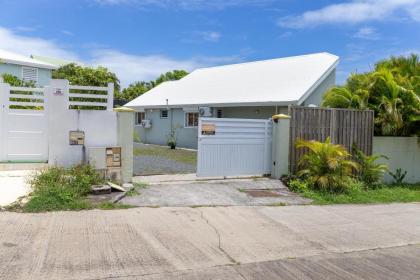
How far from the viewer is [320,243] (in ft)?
20.8

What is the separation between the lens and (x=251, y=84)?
20.4 m

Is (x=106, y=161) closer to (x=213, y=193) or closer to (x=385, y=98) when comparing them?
(x=213, y=193)

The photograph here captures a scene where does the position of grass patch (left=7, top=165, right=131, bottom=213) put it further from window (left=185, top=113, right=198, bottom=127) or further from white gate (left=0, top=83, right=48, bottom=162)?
window (left=185, top=113, right=198, bottom=127)

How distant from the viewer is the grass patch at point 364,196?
32.1 feet

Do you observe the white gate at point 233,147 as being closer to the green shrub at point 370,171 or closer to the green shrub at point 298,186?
the green shrub at point 298,186

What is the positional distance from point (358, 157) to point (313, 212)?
14.2ft

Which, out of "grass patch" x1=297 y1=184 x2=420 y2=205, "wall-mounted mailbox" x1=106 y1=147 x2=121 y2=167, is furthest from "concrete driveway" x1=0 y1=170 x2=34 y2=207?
"grass patch" x1=297 y1=184 x2=420 y2=205

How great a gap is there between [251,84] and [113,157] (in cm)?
1209

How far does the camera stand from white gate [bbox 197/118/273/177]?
10.7 meters

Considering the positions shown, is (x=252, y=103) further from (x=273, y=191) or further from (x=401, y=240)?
(x=401, y=240)

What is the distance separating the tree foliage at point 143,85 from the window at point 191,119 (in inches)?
786

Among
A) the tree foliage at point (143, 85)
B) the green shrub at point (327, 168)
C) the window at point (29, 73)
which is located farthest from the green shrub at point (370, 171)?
the tree foliage at point (143, 85)

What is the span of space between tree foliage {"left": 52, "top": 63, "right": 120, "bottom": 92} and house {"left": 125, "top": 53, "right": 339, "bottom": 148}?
6208 millimetres

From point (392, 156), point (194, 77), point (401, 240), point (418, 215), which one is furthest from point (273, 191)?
point (194, 77)
